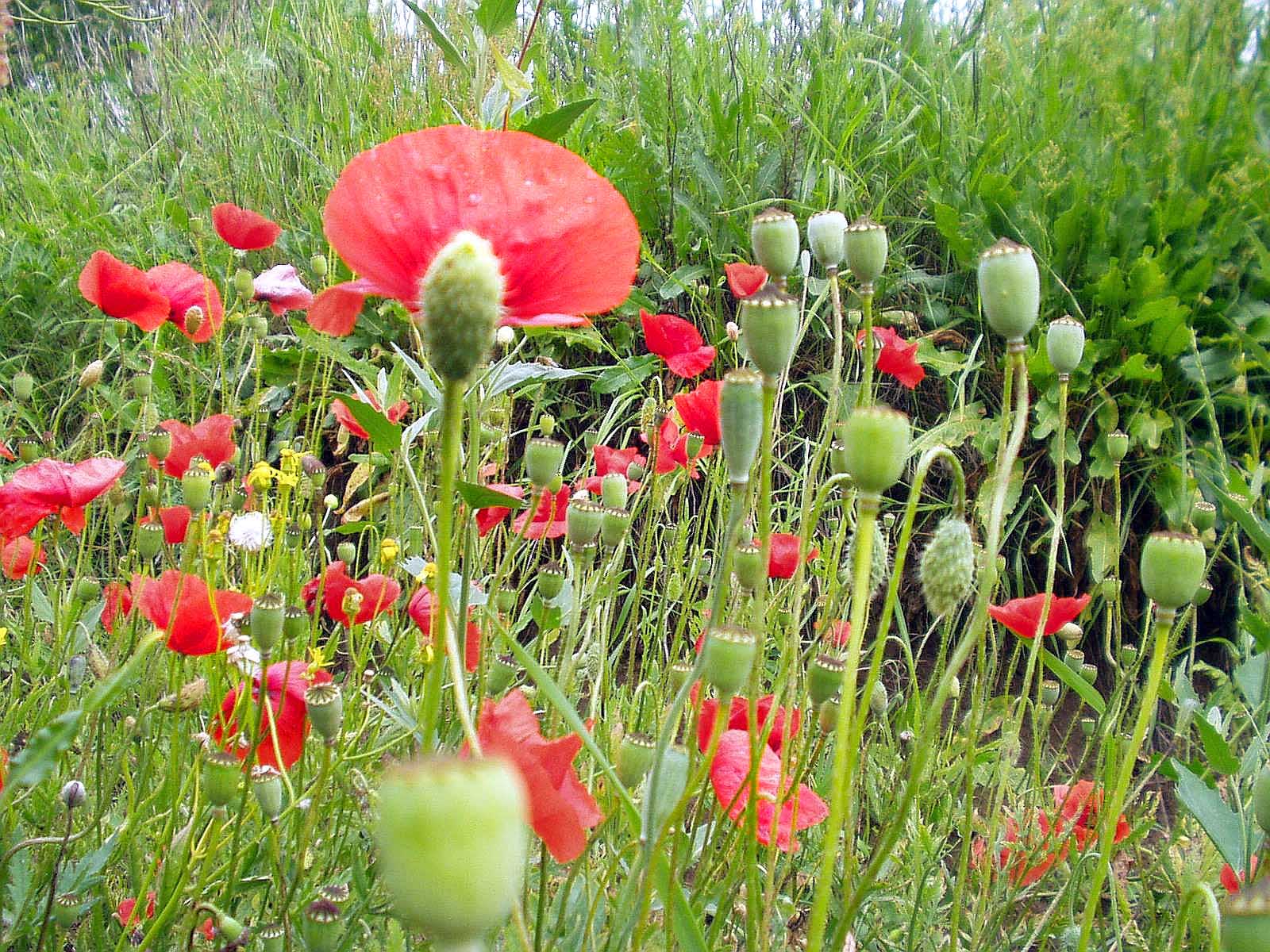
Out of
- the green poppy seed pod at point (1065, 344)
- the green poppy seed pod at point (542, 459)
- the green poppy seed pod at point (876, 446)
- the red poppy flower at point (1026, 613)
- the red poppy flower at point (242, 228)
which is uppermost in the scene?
the red poppy flower at point (242, 228)

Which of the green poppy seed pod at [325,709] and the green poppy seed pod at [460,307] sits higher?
the green poppy seed pod at [460,307]

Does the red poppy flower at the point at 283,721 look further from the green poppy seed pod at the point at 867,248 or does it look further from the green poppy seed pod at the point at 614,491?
the green poppy seed pod at the point at 867,248

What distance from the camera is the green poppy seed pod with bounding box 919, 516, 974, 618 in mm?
552

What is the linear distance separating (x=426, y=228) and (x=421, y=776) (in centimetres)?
32

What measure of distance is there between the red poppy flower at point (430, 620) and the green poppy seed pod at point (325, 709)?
0.15 m

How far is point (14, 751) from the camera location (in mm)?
981

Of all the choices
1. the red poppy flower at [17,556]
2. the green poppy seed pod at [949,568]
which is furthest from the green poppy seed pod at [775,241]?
the red poppy flower at [17,556]

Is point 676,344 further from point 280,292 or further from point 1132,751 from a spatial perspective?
point 1132,751

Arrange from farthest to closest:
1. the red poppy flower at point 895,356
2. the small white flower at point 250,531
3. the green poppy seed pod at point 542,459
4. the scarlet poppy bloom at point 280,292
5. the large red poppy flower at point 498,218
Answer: the scarlet poppy bloom at point 280,292
the red poppy flower at point 895,356
the small white flower at point 250,531
the green poppy seed pod at point 542,459
the large red poppy flower at point 498,218

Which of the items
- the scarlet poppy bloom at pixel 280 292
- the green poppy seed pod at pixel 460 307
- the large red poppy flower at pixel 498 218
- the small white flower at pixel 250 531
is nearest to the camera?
the green poppy seed pod at pixel 460 307

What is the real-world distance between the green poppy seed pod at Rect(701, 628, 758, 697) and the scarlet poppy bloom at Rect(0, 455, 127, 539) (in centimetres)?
69

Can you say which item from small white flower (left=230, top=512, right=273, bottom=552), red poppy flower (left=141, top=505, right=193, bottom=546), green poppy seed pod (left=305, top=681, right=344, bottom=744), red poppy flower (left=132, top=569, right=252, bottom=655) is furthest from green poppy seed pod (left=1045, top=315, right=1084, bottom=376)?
red poppy flower (left=141, top=505, right=193, bottom=546)

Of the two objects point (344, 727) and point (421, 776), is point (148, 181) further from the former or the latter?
point (421, 776)

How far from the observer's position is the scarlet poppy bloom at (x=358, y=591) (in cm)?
93
